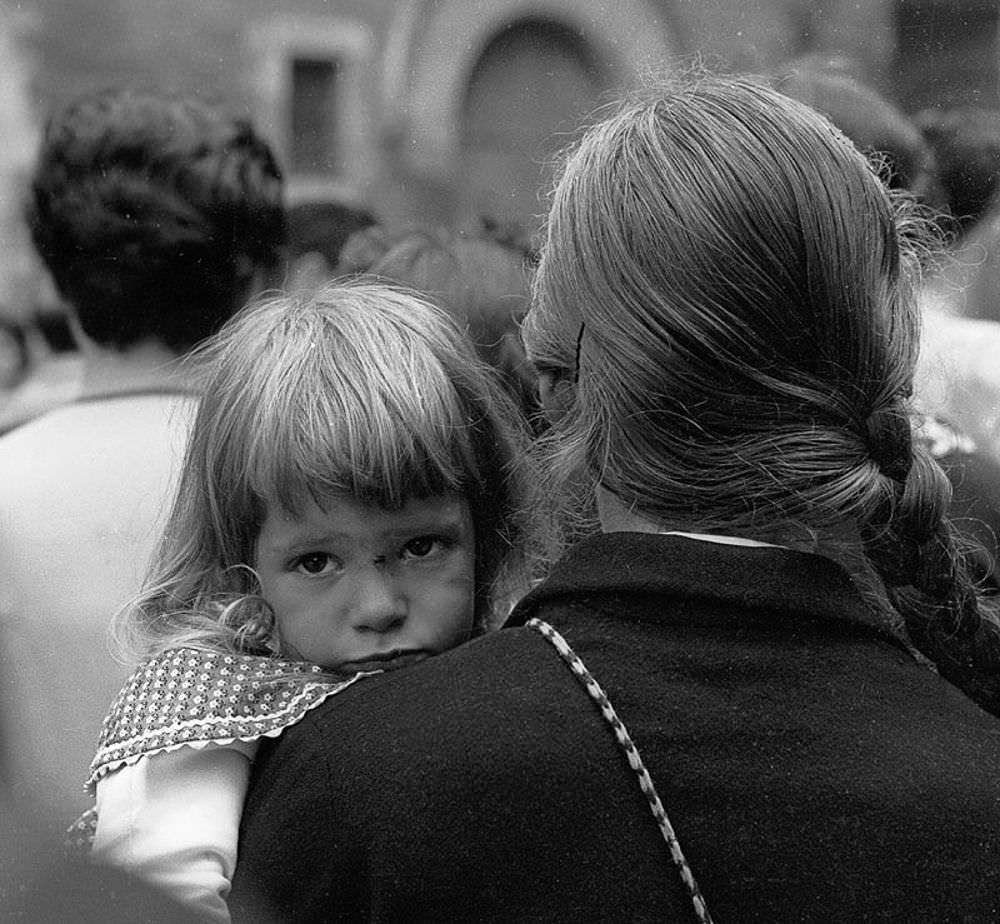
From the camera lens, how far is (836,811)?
1.06m

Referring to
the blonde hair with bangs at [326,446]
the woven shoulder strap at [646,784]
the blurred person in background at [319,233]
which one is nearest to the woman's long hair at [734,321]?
the woven shoulder strap at [646,784]

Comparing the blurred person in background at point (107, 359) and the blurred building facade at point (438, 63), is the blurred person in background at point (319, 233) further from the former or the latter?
the blurred person in background at point (107, 359)

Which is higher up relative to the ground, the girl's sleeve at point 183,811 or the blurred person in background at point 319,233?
the blurred person in background at point 319,233

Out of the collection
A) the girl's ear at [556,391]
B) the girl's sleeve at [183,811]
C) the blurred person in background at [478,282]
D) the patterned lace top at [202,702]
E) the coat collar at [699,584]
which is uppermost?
the girl's ear at [556,391]

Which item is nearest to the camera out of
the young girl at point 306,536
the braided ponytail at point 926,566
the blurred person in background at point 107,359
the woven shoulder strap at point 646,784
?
the woven shoulder strap at point 646,784

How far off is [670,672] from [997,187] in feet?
4.44

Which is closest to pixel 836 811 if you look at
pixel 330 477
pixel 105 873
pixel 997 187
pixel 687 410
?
pixel 687 410

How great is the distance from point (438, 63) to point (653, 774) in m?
1.92

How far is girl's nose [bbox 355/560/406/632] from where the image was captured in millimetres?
1437

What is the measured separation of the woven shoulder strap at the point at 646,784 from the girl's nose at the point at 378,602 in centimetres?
39

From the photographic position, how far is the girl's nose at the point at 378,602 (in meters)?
1.44

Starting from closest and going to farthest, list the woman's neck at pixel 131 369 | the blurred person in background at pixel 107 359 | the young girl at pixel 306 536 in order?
the young girl at pixel 306 536 → the blurred person in background at pixel 107 359 → the woman's neck at pixel 131 369

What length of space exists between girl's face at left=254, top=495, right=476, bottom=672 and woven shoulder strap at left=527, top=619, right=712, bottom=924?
40cm

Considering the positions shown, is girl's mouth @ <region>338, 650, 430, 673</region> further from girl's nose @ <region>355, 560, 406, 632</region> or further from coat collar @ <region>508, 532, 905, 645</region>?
coat collar @ <region>508, 532, 905, 645</region>
